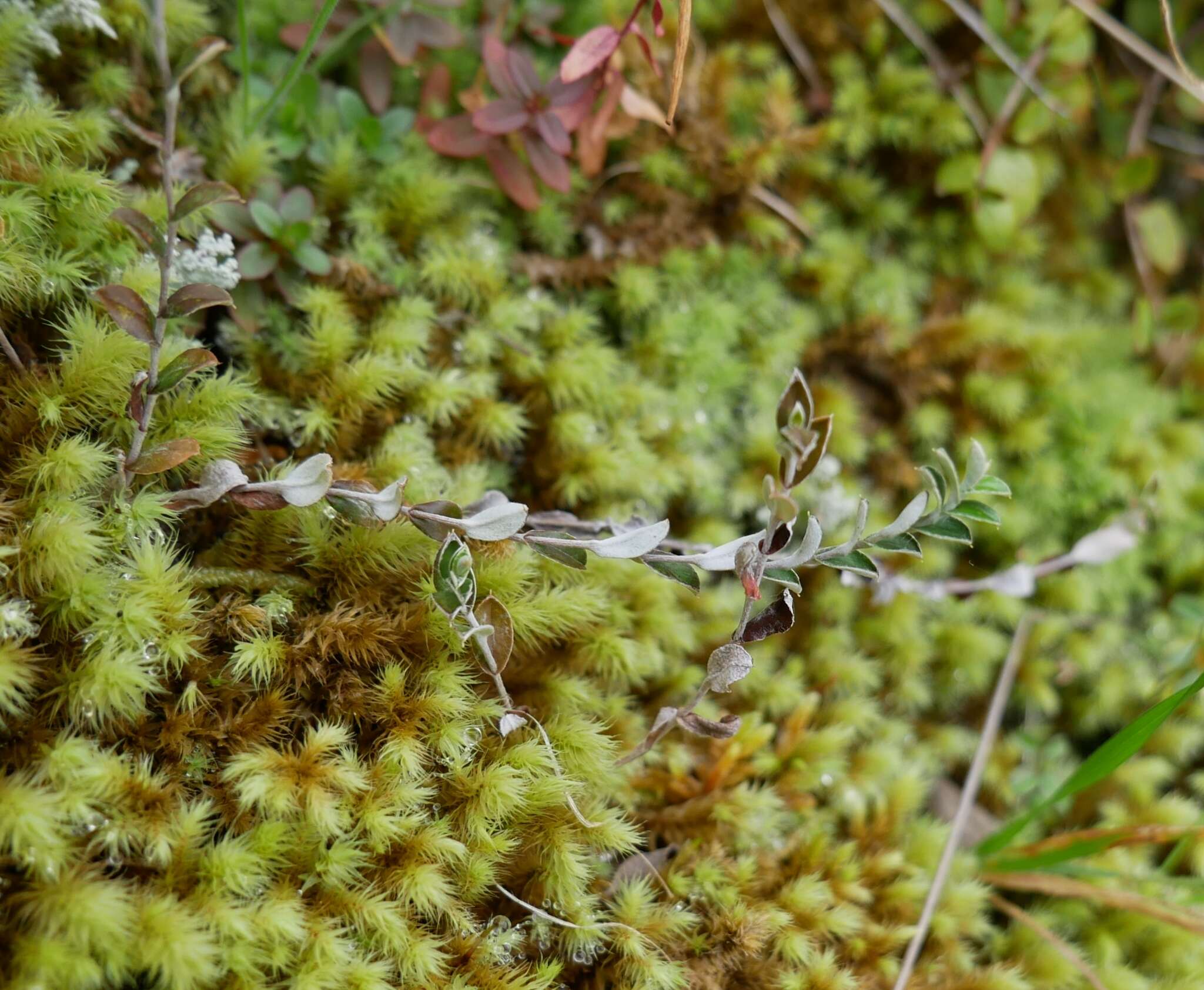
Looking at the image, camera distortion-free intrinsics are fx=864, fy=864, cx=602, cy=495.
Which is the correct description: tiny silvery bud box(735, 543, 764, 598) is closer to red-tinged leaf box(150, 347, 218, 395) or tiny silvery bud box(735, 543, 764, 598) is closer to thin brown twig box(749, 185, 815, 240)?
→ red-tinged leaf box(150, 347, 218, 395)

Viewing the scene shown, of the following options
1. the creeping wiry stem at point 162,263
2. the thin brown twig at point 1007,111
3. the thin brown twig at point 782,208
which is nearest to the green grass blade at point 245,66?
the creeping wiry stem at point 162,263

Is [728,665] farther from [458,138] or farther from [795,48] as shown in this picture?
[795,48]

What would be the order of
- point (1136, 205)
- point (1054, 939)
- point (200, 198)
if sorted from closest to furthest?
point (200, 198) → point (1054, 939) → point (1136, 205)

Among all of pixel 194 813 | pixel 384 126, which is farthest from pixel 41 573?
pixel 384 126

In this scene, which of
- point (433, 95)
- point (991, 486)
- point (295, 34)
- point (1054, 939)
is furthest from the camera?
point (433, 95)

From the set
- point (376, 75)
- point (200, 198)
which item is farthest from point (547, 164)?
point (200, 198)

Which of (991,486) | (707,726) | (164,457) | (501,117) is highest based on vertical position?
(501,117)

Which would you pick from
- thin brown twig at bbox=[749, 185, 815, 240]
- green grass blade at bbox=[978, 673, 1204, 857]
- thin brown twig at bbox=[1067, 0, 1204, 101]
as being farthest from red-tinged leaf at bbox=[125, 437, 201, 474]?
thin brown twig at bbox=[1067, 0, 1204, 101]
